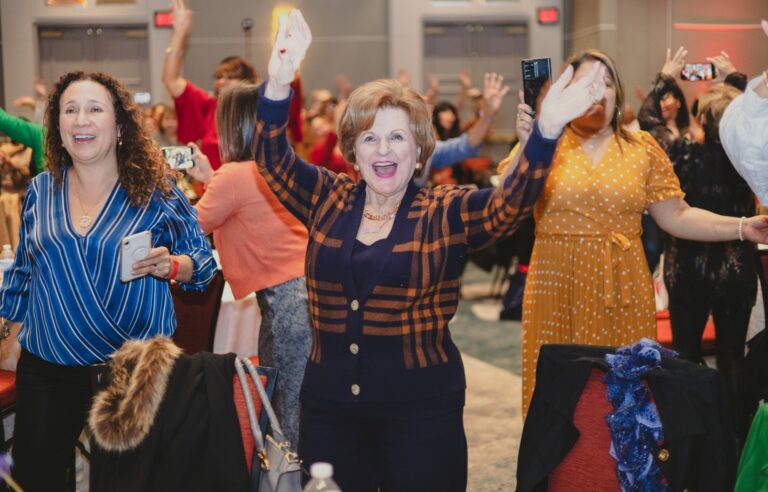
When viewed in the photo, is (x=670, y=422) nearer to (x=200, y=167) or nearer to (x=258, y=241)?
(x=258, y=241)

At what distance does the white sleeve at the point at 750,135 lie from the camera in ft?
6.97

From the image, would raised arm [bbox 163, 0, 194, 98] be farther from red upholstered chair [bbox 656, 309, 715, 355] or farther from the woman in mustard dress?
red upholstered chair [bbox 656, 309, 715, 355]

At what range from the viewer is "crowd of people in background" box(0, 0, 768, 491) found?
207cm

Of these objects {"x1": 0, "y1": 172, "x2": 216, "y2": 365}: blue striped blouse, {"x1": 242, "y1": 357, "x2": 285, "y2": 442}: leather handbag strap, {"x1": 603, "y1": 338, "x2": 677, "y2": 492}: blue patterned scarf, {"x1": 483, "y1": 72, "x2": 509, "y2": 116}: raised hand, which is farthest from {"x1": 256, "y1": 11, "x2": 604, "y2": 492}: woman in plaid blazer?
{"x1": 483, "y1": 72, "x2": 509, "y2": 116}: raised hand

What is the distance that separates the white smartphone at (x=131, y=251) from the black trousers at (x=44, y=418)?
305 mm

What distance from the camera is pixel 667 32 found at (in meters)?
10.6

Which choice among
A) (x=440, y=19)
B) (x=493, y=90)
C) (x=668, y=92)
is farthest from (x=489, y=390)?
(x=440, y=19)

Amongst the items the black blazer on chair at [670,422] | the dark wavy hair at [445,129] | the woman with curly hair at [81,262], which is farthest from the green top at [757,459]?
the dark wavy hair at [445,129]

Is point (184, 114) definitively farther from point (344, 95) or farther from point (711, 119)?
point (344, 95)

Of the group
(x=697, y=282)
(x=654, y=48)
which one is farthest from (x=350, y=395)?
(x=654, y=48)

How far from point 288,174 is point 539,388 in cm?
78

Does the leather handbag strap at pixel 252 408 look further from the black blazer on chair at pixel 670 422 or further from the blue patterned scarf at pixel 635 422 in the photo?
the blue patterned scarf at pixel 635 422

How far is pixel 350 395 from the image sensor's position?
6.82 ft

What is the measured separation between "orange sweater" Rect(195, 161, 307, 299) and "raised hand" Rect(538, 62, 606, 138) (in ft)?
5.27
